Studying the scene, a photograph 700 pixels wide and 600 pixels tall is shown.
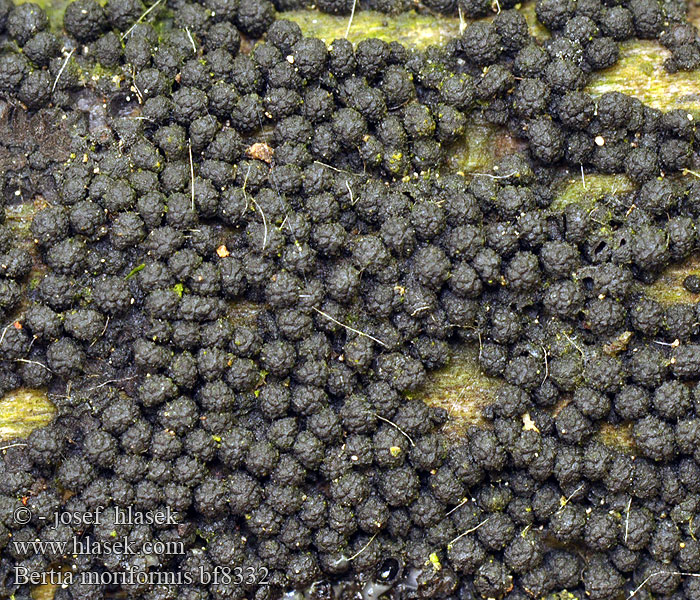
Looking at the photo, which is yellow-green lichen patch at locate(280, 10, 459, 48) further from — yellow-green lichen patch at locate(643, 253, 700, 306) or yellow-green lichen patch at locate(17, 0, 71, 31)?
yellow-green lichen patch at locate(643, 253, 700, 306)

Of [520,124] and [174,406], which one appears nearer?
[174,406]

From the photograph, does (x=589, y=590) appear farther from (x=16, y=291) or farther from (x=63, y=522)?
(x=16, y=291)

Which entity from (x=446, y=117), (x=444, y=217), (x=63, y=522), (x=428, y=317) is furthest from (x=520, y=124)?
(x=63, y=522)

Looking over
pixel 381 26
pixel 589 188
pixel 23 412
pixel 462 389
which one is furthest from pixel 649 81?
pixel 23 412

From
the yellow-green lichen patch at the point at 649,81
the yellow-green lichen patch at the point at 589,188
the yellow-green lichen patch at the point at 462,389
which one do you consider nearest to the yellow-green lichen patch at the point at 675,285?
the yellow-green lichen patch at the point at 589,188

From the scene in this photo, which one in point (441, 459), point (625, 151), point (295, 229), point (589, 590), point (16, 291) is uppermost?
point (625, 151)

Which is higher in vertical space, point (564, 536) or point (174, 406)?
point (174, 406)
